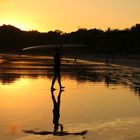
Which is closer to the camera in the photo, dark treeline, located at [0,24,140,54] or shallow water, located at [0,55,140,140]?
shallow water, located at [0,55,140,140]

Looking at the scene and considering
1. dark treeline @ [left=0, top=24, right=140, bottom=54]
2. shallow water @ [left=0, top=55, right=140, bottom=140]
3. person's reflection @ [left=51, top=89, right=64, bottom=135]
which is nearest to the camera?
shallow water @ [left=0, top=55, right=140, bottom=140]

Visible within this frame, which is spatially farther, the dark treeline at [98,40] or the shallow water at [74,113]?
the dark treeline at [98,40]

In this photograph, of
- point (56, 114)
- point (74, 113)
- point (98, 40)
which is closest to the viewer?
point (56, 114)

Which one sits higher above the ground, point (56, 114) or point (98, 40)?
point (98, 40)

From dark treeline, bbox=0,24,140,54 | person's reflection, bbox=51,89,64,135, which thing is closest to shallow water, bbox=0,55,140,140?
person's reflection, bbox=51,89,64,135

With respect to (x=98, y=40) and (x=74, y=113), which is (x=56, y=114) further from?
(x=98, y=40)

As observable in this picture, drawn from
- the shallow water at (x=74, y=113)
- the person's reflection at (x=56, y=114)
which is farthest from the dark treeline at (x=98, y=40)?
the person's reflection at (x=56, y=114)

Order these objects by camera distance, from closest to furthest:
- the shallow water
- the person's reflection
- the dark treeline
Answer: the shallow water, the person's reflection, the dark treeline

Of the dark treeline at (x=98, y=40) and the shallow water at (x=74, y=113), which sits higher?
the dark treeline at (x=98, y=40)

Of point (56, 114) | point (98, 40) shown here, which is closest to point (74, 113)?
point (56, 114)

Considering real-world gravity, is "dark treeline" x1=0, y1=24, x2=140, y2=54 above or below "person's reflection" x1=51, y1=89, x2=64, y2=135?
above

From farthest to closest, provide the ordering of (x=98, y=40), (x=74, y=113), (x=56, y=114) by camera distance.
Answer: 1. (x=98, y=40)
2. (x=74, y=113)
3. (x=56, y=114)

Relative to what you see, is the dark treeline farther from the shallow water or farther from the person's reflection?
the person's reflection

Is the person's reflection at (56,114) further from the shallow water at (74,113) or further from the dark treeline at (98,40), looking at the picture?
the dark treeline at (98,40)
